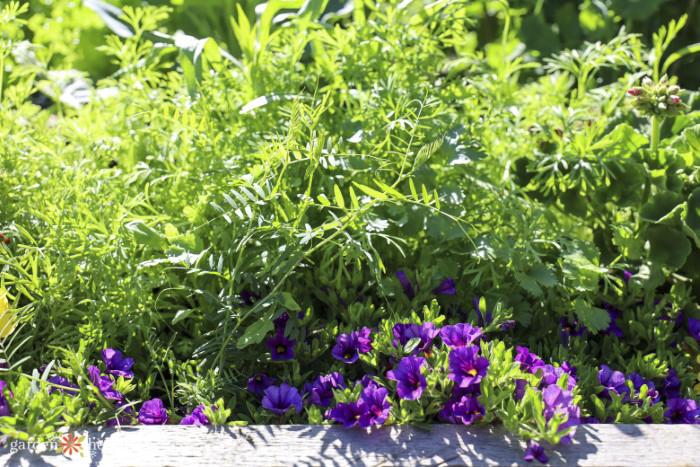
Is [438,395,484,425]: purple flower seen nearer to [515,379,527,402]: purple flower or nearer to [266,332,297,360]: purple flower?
[515,379,527,402]: purple flower

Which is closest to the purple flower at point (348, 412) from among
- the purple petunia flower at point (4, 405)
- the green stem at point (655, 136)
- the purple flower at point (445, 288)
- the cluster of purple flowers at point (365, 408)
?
the cluster of purple flowers at point (365, 408)

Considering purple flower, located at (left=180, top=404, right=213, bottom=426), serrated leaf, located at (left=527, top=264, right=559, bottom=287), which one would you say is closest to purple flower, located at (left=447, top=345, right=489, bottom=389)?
serrated leaf, located at (left=527, top=264, right=559, bottom=287)

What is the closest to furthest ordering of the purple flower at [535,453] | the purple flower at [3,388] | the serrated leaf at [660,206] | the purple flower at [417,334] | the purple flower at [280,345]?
1. the purple flower at [535,453]
2. the purple flower at [3,388]
3. the purple flower at [417,334]
4. the purple flower at [280,345]
5. the serrated leaf at [660,206]

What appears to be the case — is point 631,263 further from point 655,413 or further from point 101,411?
point 101,411

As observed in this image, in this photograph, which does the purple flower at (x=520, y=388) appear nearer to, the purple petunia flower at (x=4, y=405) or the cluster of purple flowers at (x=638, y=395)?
the cluster of purple flowers at (x=638, y=395)

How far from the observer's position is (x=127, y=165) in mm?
1819

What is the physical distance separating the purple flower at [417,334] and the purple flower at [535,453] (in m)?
0.28

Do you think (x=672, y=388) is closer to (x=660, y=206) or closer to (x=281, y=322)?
(x=660, y=206)

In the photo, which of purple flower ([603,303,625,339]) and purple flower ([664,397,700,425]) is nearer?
purple flower ([664,397,700,425])

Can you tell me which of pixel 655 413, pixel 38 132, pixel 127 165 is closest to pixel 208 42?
pixel 127 165

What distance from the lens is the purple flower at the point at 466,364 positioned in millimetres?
1255

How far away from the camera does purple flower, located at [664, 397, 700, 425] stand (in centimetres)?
138

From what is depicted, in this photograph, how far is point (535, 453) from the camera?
3.76ft

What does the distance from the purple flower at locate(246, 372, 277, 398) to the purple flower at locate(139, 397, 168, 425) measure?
6.8 inches
